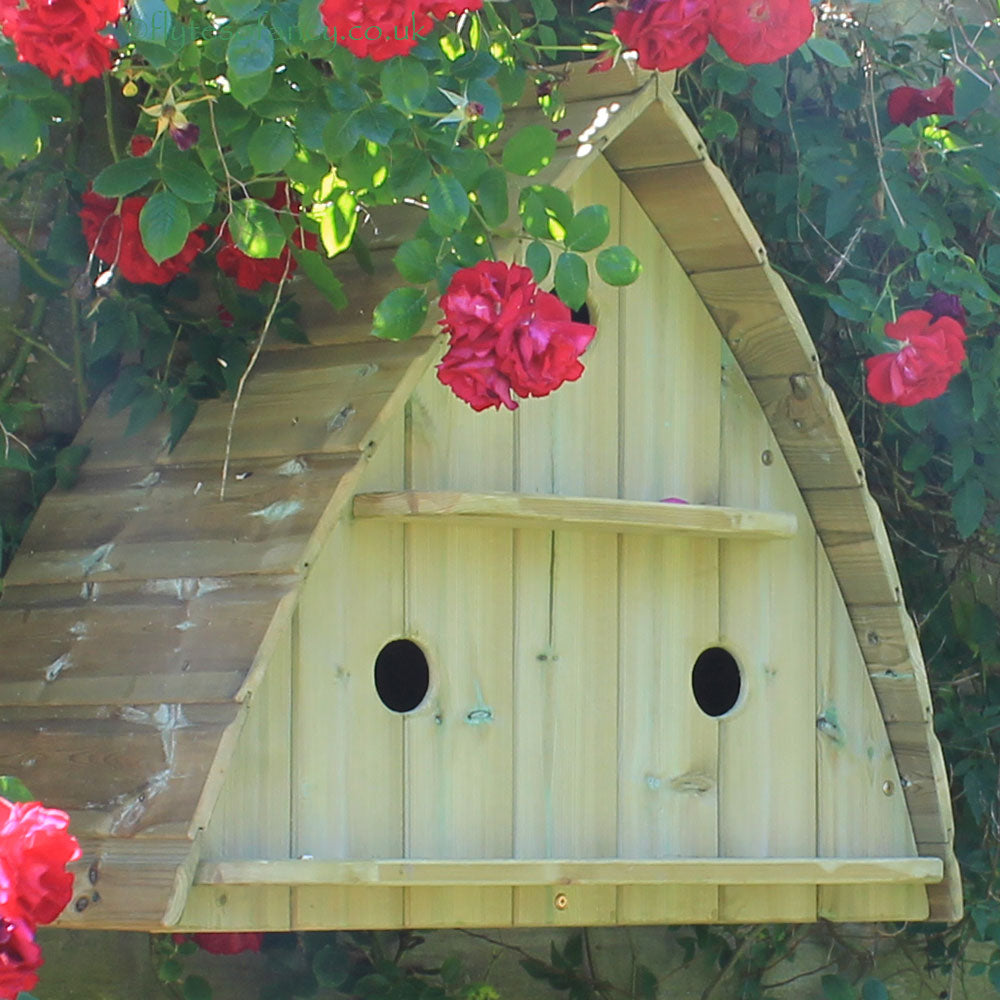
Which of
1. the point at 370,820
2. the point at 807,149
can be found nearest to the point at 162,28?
the point at 370,820

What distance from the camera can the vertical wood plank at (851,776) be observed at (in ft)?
8.03

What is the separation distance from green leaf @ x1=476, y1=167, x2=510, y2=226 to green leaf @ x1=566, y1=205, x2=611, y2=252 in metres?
0.07

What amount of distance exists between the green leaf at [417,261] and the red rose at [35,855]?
0.69 meters

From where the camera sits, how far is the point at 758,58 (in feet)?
6.64

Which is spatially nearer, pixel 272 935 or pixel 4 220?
pixel 4 220

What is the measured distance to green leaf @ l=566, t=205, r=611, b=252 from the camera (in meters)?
1.95

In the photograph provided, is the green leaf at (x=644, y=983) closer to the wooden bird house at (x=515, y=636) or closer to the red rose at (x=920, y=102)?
the wooden bird house at (x=515, y=636)

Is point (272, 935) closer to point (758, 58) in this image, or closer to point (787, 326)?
point (787, 326)

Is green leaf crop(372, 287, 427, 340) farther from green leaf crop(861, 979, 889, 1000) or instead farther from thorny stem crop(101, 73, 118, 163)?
green leaf crop(861, 979, 889, 1000)

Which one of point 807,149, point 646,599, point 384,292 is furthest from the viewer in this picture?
point 807,149

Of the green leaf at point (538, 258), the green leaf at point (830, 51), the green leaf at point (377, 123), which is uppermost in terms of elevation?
the green leaf at point (830, 51)

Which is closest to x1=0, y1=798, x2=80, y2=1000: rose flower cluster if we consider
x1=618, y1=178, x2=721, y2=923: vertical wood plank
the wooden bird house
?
the wooden bird house

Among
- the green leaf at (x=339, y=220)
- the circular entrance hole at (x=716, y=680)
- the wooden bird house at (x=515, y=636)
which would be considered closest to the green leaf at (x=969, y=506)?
the wooden bird house at (x=515, y=636)

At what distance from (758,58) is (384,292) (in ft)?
1.60
